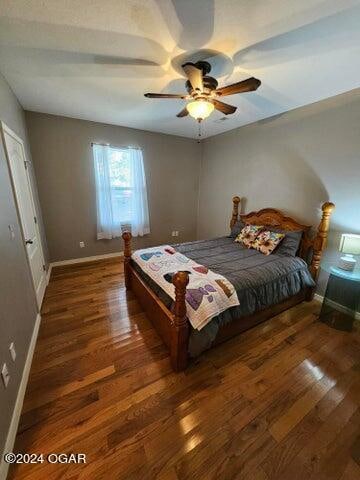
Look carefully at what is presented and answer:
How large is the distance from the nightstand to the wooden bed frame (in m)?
0.34

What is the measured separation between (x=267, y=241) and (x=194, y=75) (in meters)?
2.19

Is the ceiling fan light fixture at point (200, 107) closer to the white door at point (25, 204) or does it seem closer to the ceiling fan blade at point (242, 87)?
the ceiling fan blade at point (242, 87)

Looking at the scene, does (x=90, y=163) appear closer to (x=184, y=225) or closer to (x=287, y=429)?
(x=184, y=225)

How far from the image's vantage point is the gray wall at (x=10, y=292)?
1.28 metres

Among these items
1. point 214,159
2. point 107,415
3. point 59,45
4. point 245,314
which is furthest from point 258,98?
point 107,415

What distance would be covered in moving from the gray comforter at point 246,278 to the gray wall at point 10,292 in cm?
117

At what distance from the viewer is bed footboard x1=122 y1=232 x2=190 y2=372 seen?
154 cm

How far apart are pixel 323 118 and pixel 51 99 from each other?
3.56 metres

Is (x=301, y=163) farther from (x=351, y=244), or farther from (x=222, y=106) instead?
(x=222, y=106)

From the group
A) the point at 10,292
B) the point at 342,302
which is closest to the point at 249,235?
the point at 342,302

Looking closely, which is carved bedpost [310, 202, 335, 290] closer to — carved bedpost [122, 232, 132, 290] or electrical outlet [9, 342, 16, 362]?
carved bedpost [122, 232, 132, 290]

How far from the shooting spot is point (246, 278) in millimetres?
2059

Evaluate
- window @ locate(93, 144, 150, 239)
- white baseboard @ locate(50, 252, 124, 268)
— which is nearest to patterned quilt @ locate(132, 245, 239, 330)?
window @ locate(93, 144, 150, 239)

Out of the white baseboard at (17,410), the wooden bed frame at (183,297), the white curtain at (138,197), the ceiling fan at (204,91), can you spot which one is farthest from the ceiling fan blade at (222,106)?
the white baseboard at (17,410)
